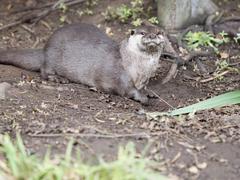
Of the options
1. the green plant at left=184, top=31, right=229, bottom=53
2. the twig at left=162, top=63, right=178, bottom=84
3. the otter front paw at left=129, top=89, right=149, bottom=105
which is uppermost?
the green plant at left=184, top=31, right=229, bottom=53

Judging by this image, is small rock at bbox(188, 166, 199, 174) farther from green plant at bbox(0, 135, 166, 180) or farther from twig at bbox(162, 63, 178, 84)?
twig at bbox(162, 63, 178, 84)

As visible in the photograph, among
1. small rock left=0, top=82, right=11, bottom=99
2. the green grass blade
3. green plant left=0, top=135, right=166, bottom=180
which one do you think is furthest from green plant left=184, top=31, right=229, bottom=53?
green plant left=0, top=135, right=166, bottom=180

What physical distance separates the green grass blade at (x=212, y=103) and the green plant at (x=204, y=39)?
128 cm

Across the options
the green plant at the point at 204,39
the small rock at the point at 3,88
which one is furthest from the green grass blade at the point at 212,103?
the green plant at the point at 204,39

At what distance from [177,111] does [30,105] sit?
94cm

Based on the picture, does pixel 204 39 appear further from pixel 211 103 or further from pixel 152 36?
pixel 211 103

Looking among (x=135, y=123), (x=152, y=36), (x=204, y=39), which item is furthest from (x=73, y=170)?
(x=204, y=39)

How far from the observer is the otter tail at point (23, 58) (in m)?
4.81

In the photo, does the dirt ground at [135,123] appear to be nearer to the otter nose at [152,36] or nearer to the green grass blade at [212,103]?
the green grass blade at [212,103]

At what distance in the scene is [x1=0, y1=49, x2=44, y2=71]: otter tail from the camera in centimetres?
481

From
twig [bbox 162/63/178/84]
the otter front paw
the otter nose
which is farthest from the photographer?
twig [bbox 162/63/178/84]

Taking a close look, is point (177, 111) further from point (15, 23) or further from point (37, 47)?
point (15, 23)

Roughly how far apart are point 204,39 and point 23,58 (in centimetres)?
155

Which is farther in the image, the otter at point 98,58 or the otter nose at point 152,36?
the otter at point 98,58
